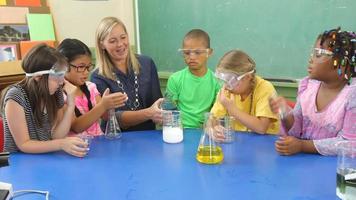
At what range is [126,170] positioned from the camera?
137cm

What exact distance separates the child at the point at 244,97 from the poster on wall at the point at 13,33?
6.83 ft

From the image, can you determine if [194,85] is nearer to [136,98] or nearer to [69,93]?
[136,98]

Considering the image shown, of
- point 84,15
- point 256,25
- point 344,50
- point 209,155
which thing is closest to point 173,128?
point 209,155

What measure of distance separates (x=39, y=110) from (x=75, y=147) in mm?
324

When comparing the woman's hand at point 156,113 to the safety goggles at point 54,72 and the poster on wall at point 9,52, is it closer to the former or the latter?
the safety goggles at point 54,72

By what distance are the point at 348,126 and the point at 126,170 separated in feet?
2.98

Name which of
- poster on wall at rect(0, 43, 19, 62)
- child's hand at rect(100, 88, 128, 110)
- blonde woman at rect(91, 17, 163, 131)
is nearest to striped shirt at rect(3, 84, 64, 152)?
child's hand at rect(100, 88, 128, 110)

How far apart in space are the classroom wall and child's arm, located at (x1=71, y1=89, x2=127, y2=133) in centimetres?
177

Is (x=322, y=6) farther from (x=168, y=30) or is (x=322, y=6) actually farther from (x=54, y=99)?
(x=54, y=99)

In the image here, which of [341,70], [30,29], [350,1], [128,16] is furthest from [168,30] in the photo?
[341,70]

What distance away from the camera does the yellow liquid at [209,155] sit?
1403mm

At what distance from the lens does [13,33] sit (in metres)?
3.12

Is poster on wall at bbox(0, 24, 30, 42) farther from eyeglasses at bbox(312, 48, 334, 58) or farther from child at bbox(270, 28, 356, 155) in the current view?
eyeglasses at bbox(312, 48, 334, 58)

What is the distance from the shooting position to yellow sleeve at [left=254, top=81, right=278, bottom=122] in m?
1.77
